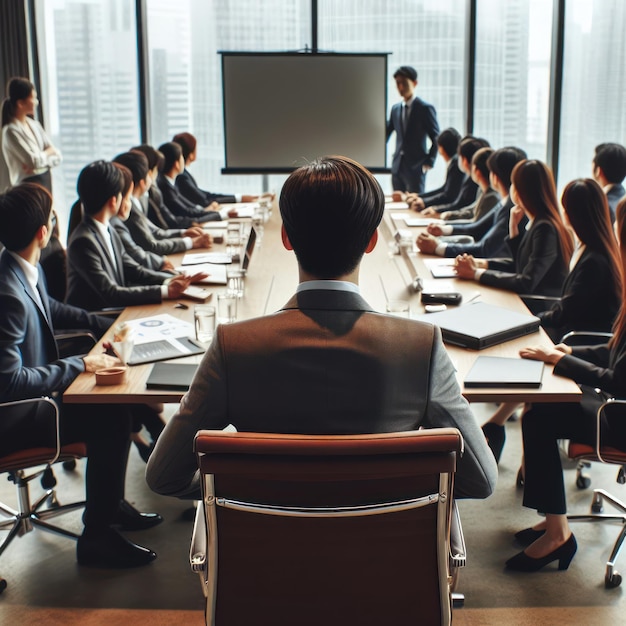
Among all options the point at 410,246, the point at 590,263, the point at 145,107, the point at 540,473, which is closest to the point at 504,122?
the point at 145,107

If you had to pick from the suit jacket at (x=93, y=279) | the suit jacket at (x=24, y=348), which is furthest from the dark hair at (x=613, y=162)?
the suit jacket at (x=24, y=348)

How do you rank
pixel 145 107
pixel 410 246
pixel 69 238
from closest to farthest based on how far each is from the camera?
pixel 69 238, pixel 410 246, pixel 145 107

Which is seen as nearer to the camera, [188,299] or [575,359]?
[575,359]

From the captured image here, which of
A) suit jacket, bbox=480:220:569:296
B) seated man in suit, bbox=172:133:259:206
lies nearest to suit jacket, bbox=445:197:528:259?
suit jacket, bbox=480:220:569:296

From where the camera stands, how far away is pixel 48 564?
2883mm

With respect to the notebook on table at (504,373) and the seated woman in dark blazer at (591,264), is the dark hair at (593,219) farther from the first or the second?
the notebook on table at (504,373)

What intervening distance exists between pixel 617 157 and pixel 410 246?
141cm

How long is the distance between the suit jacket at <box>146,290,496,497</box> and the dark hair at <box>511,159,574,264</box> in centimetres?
225

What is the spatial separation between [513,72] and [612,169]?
12.5ft

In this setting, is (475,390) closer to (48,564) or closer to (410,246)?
(48,564)

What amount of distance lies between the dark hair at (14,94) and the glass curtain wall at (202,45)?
1723mm

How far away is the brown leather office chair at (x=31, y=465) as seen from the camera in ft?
8.51

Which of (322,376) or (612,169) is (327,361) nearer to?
(322,376)

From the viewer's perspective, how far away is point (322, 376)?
5.06 ft
